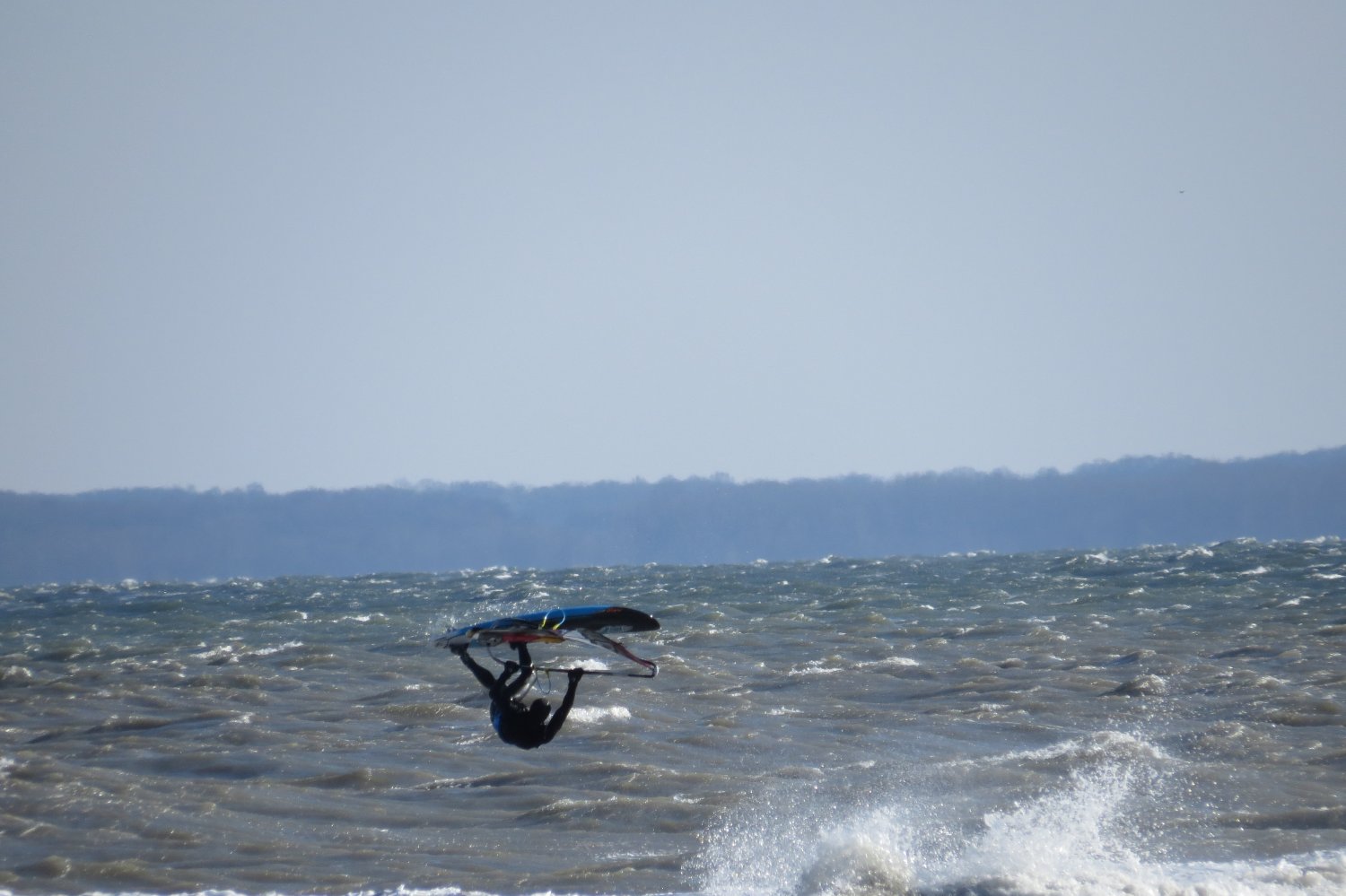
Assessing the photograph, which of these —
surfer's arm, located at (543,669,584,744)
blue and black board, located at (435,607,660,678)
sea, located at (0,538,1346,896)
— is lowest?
sea, located at (0,538,1346,896)

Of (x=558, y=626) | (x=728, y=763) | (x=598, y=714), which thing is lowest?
(x=728, y=763)

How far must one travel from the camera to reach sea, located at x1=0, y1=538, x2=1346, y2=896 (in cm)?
1398

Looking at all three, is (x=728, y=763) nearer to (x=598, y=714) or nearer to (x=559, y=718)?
(x=598, y=714)

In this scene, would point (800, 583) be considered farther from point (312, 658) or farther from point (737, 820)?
point (737, 820)

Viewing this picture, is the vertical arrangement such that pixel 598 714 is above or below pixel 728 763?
above

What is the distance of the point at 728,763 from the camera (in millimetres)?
18688

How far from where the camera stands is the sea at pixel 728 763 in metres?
14.0

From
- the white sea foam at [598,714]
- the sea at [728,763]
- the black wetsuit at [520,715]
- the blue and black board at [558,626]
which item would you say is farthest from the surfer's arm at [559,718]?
the white sea foam at [598,714]

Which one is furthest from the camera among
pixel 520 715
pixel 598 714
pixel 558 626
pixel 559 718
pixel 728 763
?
pixel 598 714

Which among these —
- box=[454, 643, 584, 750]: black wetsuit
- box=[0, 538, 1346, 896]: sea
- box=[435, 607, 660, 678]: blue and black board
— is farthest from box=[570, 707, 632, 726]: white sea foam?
box=[435, 607, 660, 678]: blue and black board

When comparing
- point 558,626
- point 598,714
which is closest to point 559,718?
point 558,626

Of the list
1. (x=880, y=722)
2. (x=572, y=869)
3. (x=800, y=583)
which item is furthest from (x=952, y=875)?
(x=800, y=583)

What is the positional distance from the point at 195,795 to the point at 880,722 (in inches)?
419

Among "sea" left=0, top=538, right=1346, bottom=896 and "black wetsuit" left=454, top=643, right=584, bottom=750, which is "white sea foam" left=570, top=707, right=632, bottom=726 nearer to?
"sea" left=0, top=538, right=1346, bottom=896
